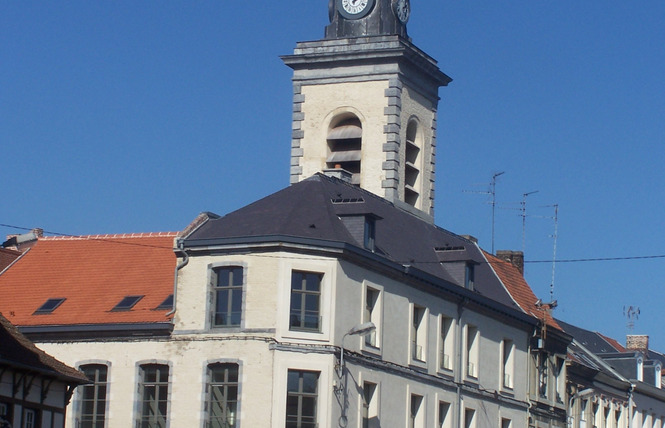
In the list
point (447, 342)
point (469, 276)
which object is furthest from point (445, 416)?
point (469, 276)

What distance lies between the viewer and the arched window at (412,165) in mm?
66500

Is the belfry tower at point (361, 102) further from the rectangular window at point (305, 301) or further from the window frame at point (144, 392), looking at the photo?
the window frame at point (144, 392)

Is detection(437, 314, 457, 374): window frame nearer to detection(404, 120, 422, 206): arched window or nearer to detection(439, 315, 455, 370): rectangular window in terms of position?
detection(439, 315, 455, 370): rectangular window

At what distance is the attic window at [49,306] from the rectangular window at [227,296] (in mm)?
7038

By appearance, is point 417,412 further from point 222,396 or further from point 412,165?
point 412,165

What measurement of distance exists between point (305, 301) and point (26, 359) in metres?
9.07

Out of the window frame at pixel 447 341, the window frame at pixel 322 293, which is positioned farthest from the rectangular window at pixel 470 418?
the window frame at pixel 322 293

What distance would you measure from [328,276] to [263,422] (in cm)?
468

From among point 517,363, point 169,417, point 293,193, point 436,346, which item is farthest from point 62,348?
point 517,363

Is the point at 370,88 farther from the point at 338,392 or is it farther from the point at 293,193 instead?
the point at 338,392

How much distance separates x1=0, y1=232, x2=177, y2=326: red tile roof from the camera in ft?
176

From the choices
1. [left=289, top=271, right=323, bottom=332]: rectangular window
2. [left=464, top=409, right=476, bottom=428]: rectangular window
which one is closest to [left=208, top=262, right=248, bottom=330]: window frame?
[left=289, top=271, right=323, bottom=332]: rectangular window

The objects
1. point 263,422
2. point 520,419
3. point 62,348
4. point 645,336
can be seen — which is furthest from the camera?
point 645,336

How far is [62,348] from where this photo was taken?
53.1 meters
